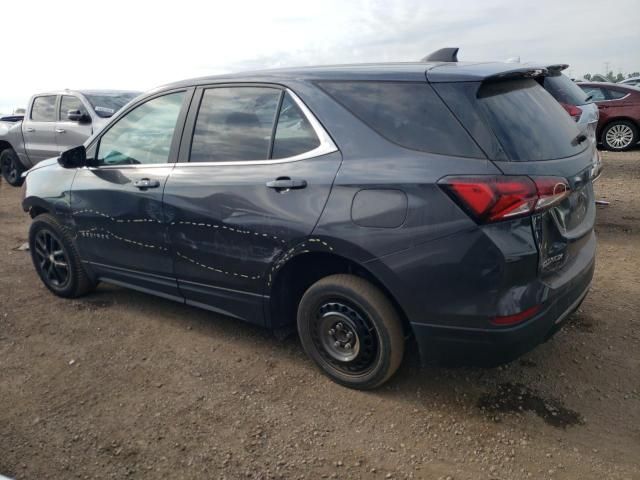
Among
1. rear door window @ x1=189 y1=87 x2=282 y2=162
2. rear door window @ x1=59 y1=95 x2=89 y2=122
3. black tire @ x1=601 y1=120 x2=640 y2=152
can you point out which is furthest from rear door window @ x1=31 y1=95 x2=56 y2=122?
black tire @ x1=601 y1=120 x2=640 y2=152

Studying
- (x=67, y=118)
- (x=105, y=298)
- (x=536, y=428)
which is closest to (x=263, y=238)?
(x=536, y=428)

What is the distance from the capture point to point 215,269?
336cm

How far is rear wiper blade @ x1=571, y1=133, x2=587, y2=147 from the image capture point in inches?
116

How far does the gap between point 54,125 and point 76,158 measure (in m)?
5.92

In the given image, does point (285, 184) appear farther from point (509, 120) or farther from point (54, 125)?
point (54, 125)

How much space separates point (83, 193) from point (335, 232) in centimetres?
229

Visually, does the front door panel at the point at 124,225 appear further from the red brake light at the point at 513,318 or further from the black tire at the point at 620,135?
the black tire at the point at 620,135

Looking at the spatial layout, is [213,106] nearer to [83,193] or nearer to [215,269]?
[215,269]

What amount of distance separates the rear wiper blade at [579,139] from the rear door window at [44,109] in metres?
8.72

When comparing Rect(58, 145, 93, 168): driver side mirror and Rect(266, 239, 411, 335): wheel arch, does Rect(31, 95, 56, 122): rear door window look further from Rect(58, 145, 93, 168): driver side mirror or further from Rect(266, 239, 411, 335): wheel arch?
Rect(266, 239, 411, 335): wheel arch

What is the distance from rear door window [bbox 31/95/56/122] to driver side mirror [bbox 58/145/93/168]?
5939mm

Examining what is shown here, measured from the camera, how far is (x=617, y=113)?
39.7ft

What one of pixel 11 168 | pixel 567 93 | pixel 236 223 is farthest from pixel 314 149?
pixel 11 168

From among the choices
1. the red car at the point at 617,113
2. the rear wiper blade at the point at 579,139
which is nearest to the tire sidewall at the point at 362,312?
the rear wiper blade at the point at 579,139
